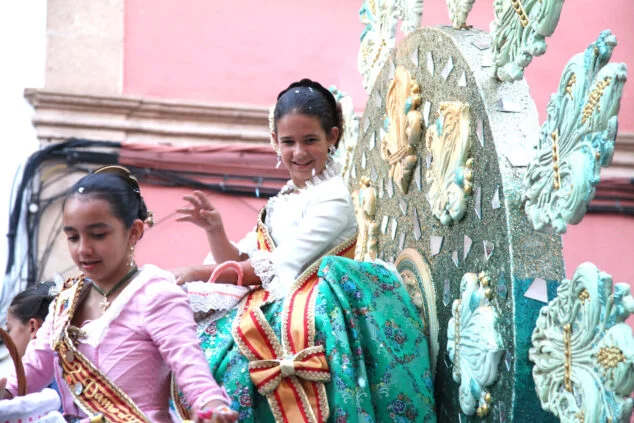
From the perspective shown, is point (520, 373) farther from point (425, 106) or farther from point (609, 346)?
point (425, 106)

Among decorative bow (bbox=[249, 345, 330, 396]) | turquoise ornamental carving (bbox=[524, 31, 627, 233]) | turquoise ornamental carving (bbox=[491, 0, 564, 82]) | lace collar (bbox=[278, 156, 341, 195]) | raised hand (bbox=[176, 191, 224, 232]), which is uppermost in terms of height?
turquoise ornamental carving (bbox=[491, 0, 564, 82])

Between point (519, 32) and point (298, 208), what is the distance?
2.64 feet

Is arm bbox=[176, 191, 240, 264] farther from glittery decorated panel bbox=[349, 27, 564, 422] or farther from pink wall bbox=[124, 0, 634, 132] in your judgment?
pink wall bbox=[124, 0, 634, 132]

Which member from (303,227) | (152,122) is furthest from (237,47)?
(303,227)

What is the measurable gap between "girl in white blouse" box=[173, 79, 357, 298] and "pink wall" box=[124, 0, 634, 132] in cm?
300

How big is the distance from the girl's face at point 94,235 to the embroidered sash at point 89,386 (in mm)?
129

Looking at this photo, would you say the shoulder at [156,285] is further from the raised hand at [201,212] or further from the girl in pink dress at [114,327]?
the raised hand at [201,212]

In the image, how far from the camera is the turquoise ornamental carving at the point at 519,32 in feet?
7.96

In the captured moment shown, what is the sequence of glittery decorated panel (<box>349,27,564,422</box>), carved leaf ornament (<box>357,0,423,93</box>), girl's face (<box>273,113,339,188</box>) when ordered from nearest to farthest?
1. glittery decorated panel (<box>349,27,564,422</box>)
2. girl's face (<box>273,113,339,188</box>)
3. carved leaf ornament (<box>357,0,423,93</box>)

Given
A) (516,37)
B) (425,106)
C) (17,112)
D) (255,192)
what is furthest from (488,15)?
(516,37)

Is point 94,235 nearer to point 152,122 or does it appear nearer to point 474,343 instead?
point 474,343

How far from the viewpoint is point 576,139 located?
2.22m

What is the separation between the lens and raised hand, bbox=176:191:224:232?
2957mm

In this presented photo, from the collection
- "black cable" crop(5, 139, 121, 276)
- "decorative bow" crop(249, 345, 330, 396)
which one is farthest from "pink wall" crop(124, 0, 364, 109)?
"decorative bow" crop(249, 345, 330, 396)
